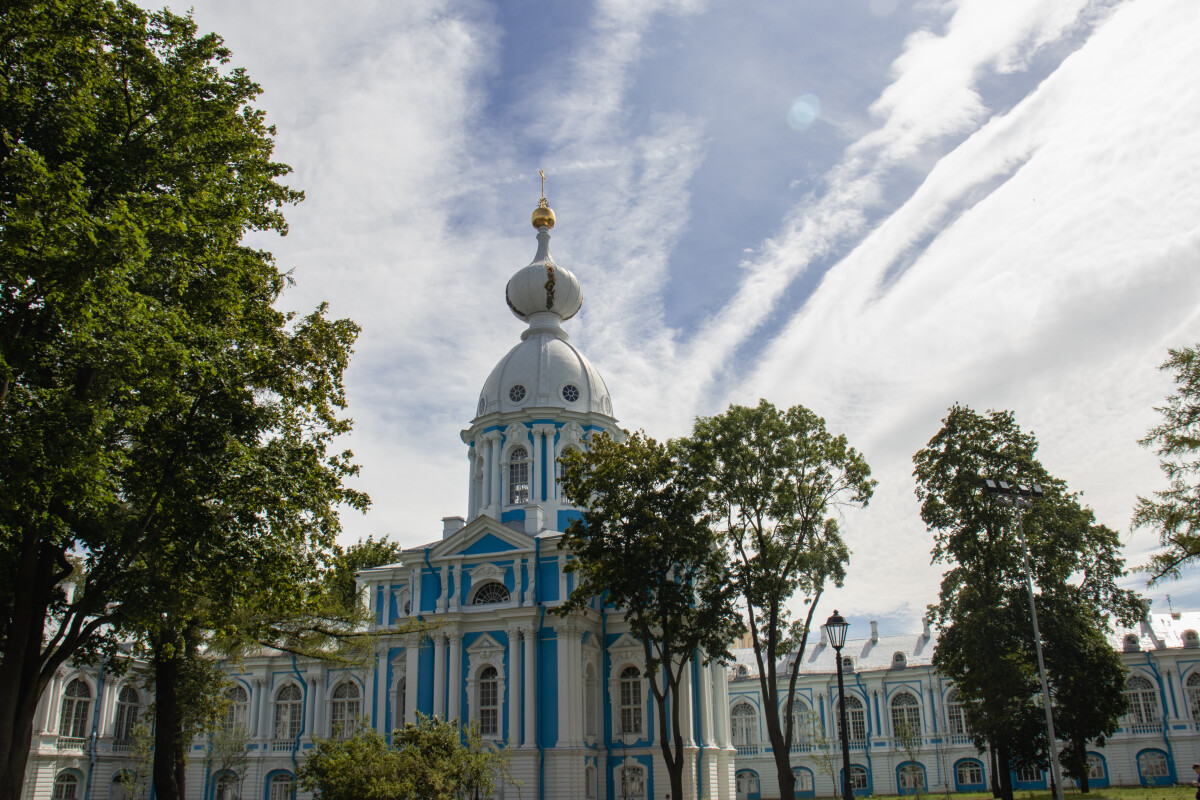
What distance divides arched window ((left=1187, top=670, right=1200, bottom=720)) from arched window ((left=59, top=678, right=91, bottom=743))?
45966 millimetres

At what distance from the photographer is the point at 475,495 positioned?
3684 cm

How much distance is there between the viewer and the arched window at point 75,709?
118 ft

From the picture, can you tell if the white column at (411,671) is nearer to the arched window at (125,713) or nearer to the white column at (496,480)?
the white column at (496,480)

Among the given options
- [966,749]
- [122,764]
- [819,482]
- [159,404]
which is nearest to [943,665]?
[819,482]

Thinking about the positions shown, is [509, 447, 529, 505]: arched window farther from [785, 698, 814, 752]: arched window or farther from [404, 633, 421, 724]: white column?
[785, 698, 814, 752]: arched window

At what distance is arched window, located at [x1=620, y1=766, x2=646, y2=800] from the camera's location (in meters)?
30.2

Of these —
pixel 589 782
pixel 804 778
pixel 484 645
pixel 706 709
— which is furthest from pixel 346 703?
pixel 804 778

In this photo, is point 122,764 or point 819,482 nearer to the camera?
point 819,482

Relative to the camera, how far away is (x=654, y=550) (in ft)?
80.8

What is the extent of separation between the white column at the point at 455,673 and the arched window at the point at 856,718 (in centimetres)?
2330

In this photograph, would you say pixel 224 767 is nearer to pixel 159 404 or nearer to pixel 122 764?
pixel 122 764

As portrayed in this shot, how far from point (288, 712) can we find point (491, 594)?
1186 centimetres

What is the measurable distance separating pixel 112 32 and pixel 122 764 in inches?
1320

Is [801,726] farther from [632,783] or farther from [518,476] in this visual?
[518,476]
